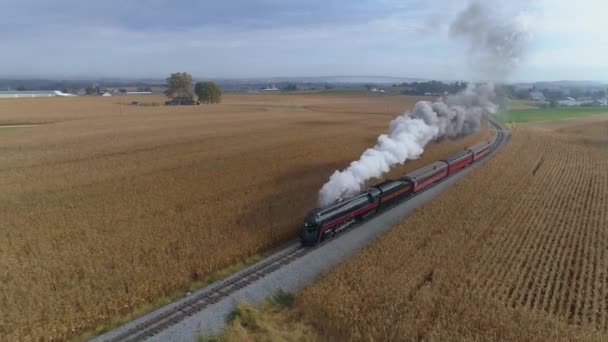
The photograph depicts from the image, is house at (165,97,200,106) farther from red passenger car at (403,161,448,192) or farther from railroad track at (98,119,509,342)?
railroad track at (98,119,509,342)

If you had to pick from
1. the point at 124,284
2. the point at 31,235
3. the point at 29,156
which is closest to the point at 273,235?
the point at 124,284

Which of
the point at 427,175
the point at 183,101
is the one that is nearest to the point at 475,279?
the point at 427,175

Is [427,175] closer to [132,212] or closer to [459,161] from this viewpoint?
[459,161]

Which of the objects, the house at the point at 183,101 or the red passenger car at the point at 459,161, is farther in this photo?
the house at the point at 183,101

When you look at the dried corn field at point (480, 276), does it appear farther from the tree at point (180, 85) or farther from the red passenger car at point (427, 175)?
the tree at point (180, 85)

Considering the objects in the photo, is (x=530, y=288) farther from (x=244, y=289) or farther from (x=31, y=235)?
(x=31, y=235)

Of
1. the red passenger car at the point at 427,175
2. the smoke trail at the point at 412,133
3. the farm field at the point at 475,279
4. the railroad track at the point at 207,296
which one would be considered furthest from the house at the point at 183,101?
the railroad track at the point at 207,296
